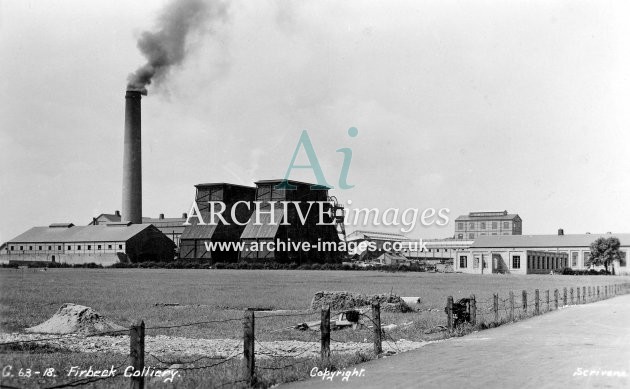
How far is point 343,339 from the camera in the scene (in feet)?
51.7

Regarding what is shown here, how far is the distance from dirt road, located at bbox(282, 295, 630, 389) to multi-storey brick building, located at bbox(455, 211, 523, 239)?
130451 millimetres

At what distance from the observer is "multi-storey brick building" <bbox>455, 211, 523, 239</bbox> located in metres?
143

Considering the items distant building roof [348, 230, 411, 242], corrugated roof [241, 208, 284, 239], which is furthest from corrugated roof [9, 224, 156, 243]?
distant building roof [348, 230, 411, 242]

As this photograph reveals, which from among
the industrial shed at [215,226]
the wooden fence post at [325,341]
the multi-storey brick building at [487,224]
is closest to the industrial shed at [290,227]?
the industrial shed at [215,226]

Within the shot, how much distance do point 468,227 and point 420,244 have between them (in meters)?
25.9

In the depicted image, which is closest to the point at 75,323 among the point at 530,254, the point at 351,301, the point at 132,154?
the point at 351,301

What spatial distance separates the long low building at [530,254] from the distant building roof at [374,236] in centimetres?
2132

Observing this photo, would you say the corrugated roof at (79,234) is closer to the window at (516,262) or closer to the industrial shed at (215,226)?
the industrial shed at (215,226)

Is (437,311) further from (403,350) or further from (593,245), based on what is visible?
(593,245)

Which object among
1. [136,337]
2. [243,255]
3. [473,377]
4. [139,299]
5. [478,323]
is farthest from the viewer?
[243,255]

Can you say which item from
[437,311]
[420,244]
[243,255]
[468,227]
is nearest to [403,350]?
[437,311]

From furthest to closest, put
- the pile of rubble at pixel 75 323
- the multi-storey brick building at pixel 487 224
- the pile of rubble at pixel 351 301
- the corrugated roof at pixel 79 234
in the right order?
the multi-storey brick building at pixel 487 224 < the corrugated roof at pixel 79 234 < the pile of rubble at pixel 351 301 < the pile of rubble at pixel 75 323

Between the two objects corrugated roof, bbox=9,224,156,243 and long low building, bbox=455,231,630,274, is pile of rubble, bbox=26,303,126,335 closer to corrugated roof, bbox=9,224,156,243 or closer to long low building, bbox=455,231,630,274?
corrugated roof, bbox=9,224,156,243

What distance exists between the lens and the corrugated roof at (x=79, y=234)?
88750 millimetres
